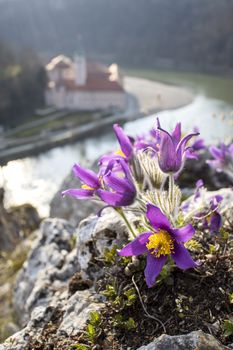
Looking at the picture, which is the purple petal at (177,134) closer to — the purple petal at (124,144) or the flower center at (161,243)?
the purple petal at (124,144)

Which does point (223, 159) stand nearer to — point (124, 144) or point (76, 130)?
point (124, 144)

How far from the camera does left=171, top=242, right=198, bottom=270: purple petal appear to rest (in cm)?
243

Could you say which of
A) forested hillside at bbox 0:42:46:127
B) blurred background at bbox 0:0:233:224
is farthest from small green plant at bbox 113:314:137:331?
forested hillside at bbox 0:42:46:127

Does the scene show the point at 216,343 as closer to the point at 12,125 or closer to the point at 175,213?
the point at 175,213

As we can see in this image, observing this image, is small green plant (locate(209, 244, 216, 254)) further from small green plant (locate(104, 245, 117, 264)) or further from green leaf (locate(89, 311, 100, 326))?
green leaf (locate(89, 311, 100, 326))

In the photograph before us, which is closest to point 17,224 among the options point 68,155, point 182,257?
point 182,257

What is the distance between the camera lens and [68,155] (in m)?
42.6

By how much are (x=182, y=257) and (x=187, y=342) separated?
397 millimetres

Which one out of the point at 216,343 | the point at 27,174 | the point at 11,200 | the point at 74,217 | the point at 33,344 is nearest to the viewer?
the point at 216,343

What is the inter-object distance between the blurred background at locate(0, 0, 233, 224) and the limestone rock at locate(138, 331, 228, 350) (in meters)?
2.43

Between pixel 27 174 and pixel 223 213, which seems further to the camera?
pixel 27 174

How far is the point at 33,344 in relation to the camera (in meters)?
2.88

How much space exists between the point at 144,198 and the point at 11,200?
2968 cm

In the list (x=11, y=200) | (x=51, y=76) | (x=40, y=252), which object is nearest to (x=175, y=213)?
(x=40, y=252)
